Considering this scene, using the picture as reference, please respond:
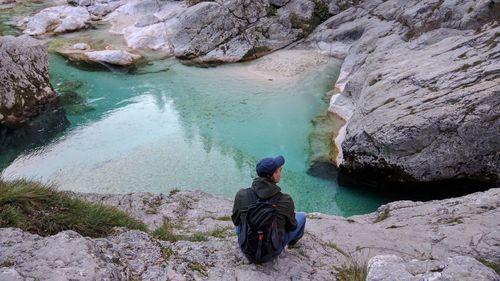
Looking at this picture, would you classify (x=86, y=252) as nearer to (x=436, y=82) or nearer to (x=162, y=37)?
(x=436, y=82)

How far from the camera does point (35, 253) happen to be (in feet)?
19.1

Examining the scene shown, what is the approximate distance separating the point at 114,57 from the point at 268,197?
25463mm

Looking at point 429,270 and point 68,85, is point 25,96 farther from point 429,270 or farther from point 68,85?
point 429,270

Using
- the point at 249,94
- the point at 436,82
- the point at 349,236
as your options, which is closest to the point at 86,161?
the point at 249,94

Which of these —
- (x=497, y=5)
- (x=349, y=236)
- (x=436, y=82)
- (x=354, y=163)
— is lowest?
(x=354, y=163)

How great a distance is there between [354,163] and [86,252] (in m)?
11.7

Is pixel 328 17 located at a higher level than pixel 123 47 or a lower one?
higher

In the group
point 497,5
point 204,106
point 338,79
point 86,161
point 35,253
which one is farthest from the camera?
point 338,79

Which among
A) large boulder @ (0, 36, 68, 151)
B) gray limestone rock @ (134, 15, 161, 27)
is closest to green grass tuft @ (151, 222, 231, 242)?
large boulder @ (0, 36, 68, 151)

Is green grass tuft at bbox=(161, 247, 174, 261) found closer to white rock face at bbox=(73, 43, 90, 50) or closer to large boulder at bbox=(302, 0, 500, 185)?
large boulder at bbox=(302, 0, 500, 185)

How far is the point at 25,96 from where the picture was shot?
23.1 meters

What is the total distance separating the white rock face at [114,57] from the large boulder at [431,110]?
50.8 ft

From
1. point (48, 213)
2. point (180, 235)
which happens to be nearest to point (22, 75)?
point (48, 213)

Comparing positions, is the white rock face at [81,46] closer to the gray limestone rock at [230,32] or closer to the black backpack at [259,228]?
the gray limestone rock at [230,32]
